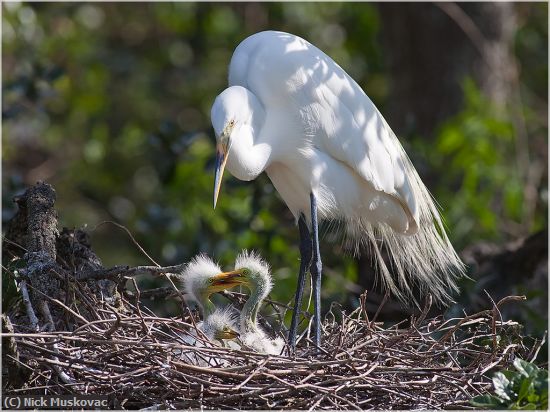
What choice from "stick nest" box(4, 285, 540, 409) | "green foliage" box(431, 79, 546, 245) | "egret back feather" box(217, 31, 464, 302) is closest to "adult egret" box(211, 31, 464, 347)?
"egret back feather" box(217, 31, 464, 302)

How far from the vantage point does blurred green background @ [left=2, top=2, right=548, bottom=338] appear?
5020 millimetres

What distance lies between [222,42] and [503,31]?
2.77 meters

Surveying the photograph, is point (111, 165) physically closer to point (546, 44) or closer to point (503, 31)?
point (503, 31)

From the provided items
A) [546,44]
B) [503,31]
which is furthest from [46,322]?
[546,44]

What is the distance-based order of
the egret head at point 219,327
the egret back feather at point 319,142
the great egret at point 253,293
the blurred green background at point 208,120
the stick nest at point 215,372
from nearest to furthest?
1. the stick nest at point 215,372
2. the egret head at point 219,327
3. the great egret at point 253,293
4. the egret back feather at point 319,142
5. the blurred green background at point 208,120

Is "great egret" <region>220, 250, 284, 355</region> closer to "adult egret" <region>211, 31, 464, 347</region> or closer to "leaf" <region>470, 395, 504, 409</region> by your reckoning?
"adult egret" <region>211, 31, 464, 347</region>

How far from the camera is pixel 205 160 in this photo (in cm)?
516

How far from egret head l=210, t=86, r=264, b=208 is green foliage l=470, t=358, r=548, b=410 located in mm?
1127

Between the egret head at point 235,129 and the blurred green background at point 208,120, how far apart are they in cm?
62

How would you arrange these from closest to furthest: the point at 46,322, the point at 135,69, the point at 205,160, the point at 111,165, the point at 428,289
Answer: the point at 46,322, the point at 428,289, the point at 205,160, the point at 111,165, the point at 135,69

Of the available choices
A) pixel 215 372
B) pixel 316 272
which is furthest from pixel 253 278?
pixel 215 372

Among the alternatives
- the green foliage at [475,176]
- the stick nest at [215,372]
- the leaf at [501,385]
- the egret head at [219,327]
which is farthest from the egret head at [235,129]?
the green foliage at [475,176]

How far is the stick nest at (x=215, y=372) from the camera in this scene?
2.73 metres

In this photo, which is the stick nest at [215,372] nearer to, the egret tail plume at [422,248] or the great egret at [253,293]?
the great egret at [253,293]
